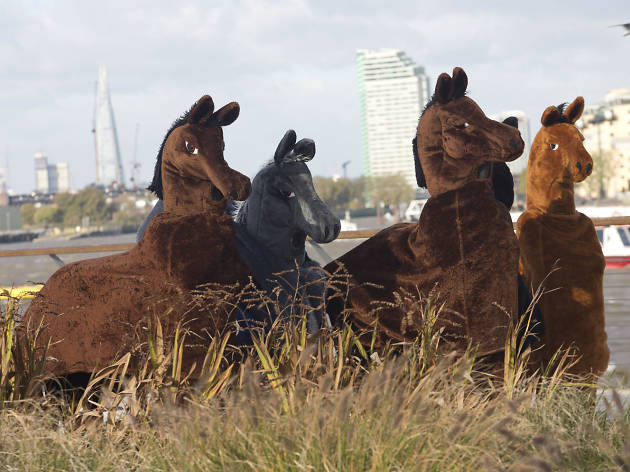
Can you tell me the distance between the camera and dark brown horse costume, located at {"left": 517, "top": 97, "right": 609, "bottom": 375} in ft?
12.5

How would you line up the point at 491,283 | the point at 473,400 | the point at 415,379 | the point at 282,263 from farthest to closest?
the point at 282,263 → the point at 491,283 → the point at 415,379 → the point at 473,400

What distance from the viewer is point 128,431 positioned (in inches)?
125

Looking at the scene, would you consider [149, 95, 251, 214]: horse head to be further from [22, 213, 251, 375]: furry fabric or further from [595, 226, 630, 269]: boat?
[595, 226, 630, 269]: boat

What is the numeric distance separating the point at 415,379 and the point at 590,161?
1465mm

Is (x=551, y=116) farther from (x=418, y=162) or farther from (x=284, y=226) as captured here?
(x=284, y=226)

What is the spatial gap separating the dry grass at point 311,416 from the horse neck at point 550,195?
2.30 ft

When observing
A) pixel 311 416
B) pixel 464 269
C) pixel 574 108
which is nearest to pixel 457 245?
pixel 464 269

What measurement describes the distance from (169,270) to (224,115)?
717 millimetres

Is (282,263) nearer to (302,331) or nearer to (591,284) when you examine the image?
(302,331)

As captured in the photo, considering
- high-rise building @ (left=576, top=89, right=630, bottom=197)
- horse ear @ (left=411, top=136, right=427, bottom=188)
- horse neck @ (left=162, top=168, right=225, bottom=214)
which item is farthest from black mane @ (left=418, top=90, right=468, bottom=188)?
high-rise building @ (left=576, top=89, right=630, bottom=197)

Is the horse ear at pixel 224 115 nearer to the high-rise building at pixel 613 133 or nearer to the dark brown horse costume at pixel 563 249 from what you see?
the dark brown horse costume at pixel 563 249

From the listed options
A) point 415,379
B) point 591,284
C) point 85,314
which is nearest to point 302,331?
point 415,379

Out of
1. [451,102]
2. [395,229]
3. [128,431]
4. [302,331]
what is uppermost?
[451,102]

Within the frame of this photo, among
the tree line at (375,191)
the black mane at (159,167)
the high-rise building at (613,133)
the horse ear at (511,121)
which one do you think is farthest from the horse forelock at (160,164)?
the tree line at (375,191)
